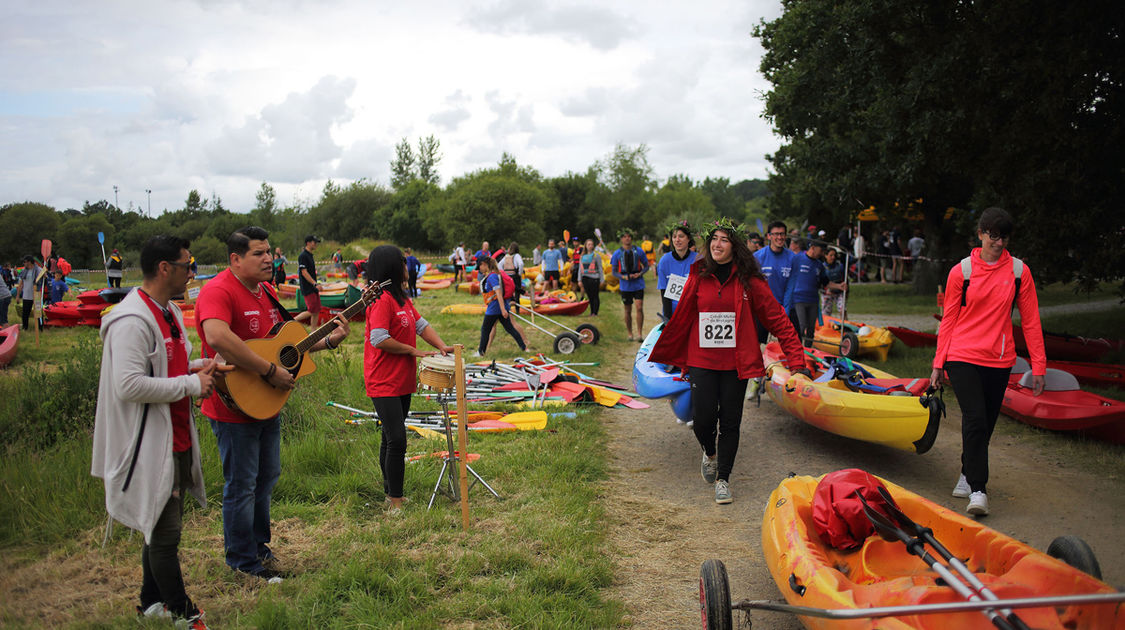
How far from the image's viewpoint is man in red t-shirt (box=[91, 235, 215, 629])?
3189 millimetres

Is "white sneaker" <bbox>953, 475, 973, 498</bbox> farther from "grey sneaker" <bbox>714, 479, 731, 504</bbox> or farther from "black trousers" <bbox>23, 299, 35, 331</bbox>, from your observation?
"black trousers" <bbox>23, 299, 35, 331</bbox>

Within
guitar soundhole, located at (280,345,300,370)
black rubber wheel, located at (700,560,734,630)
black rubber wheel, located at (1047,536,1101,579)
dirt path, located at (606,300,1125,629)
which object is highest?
guitar soundhole, located at (280,345,300,370)

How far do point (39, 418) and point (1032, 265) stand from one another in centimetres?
1252

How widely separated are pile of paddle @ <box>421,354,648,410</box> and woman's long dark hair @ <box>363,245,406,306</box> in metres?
3.62

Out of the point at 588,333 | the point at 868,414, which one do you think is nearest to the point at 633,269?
the point at 588,333

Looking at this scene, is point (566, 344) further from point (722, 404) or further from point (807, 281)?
point (722, 404)

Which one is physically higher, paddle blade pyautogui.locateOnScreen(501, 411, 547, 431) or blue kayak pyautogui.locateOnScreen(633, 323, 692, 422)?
blue kayak pyautogui.locateOnScreen(633, 323, 692, 422)

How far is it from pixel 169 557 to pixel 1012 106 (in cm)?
1089

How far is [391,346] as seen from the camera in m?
4.83

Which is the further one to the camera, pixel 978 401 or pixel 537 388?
pixel 537 388

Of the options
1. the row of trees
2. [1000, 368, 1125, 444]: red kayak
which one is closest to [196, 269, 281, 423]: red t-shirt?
[1000, 368, 1125, 444]: red kayak

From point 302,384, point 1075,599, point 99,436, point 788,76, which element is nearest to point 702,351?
point 1075,599

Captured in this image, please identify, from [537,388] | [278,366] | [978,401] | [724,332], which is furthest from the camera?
[537,388]

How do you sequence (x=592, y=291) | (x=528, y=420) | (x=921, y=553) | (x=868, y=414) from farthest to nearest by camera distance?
(x=592, y=291) → (x=528, y=420) → (x=868, y=414) → (x=921, y=553)
